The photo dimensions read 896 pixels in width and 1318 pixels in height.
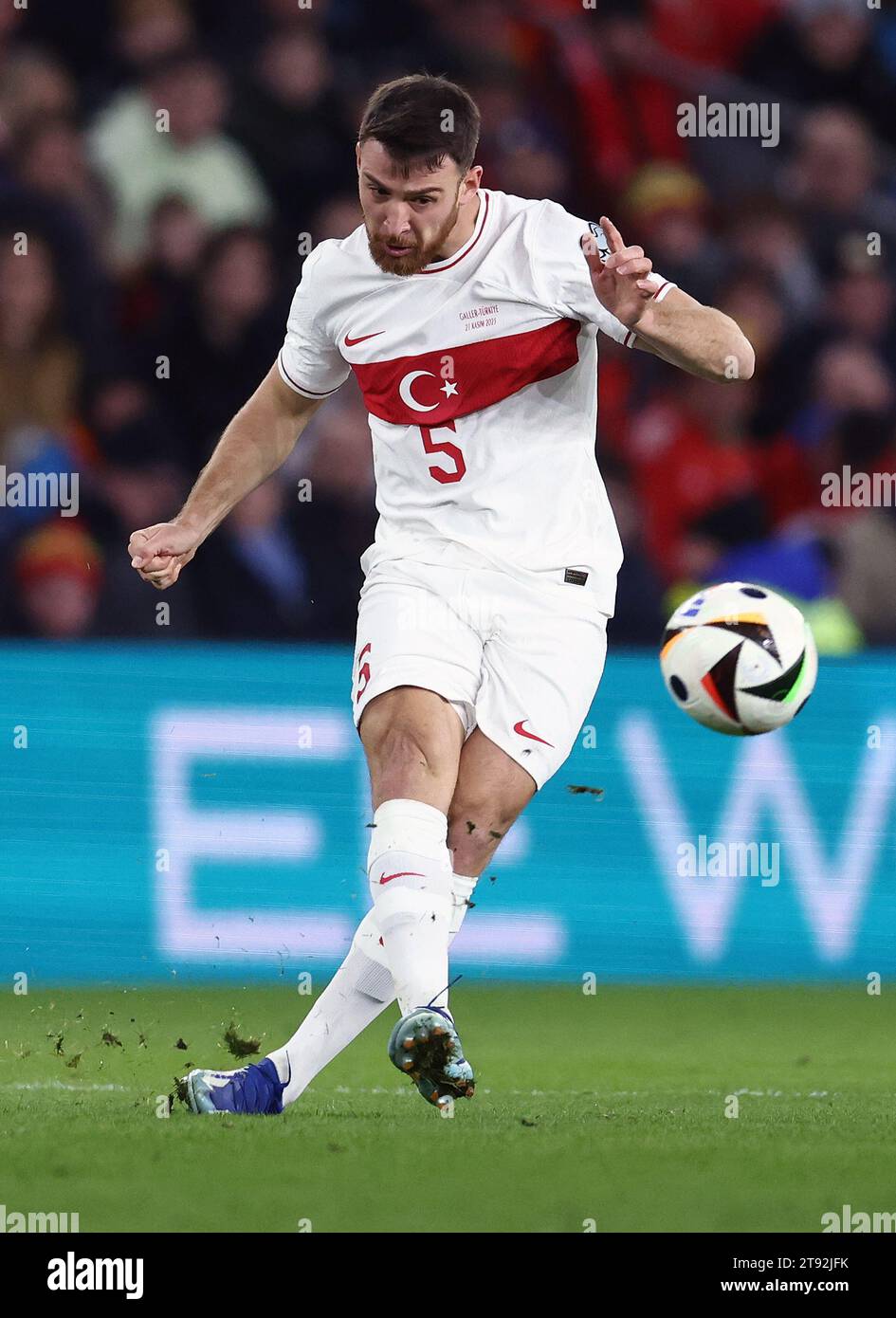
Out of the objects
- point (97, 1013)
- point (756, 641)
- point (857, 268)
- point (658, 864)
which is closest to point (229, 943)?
point (97, 1013)

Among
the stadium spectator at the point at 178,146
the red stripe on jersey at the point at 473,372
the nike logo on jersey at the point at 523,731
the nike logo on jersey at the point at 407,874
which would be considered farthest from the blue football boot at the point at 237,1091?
the stadium spectator at the point at 178,146

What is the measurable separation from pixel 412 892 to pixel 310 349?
1514mm

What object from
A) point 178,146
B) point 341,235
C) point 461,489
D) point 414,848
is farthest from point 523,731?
point 178,146

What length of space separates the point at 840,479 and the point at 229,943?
324 cm

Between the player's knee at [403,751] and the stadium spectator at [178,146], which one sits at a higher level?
the stadium spectator at [178,146]

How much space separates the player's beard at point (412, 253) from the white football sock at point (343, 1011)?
4.84 feet

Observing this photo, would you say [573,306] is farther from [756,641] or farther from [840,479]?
[840,479]

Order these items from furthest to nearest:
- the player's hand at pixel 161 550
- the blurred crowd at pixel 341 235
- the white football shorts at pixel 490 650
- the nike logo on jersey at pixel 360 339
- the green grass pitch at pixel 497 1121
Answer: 1. the blurred crowd at pixel 341 235
2. the nike logo on jersey at pixel 360 339
3. the player's hand at pixel 161 550
4. the white football shorts at pixel 490 650
5. the green grass pitch at pixel 497 1121

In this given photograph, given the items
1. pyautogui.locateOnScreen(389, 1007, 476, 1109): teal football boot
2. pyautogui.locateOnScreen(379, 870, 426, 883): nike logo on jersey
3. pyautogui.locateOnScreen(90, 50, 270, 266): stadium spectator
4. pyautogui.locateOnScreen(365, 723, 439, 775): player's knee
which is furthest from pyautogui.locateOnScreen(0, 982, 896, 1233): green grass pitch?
pyautogui.locateOnScreen(90, 50, 270, 266): stadium spectator

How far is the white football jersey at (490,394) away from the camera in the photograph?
178 inches

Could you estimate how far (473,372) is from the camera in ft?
14.9

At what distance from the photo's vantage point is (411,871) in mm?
4090

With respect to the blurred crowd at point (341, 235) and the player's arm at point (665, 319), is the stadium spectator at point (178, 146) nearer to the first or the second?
the blurred crowd at point (341, 235)

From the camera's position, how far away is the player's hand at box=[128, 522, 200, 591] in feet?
14.7
